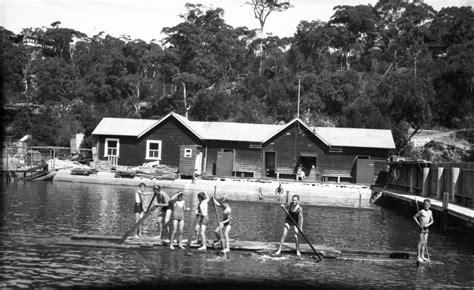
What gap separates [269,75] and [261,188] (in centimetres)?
4688

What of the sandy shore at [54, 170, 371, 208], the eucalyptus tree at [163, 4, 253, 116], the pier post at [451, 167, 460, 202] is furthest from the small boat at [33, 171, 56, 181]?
the pier post at [451, 167, 460, 202]

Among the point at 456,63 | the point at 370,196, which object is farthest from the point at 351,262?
the point at 456,63

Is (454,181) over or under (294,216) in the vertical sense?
over

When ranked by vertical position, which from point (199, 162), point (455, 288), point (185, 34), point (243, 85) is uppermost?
point (185, 34)

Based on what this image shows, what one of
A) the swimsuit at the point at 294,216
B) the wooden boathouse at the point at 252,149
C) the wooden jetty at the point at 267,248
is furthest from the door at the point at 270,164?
the swimsuit at the point at 294,216

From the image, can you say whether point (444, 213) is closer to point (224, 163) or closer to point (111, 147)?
point (224, 163)

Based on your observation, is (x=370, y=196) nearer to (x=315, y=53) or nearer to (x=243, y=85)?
(x=243, y=85)

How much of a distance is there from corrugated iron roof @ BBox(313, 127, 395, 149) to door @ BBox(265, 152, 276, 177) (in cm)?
522

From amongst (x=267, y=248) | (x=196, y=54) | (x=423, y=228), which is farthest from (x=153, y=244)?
(x=196, y=54)

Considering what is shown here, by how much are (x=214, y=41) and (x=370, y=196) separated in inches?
1930

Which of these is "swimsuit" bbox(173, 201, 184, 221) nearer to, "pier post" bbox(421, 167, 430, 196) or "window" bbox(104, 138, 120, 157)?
"pier post" bbox(421, 167, 430, 196)

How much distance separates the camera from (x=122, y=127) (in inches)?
2350

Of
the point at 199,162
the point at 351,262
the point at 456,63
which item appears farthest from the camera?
the point at 456,63

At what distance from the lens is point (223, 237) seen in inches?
866
